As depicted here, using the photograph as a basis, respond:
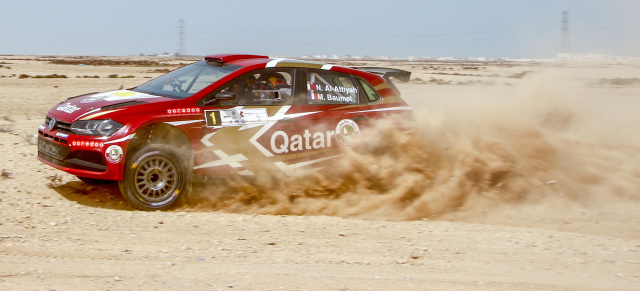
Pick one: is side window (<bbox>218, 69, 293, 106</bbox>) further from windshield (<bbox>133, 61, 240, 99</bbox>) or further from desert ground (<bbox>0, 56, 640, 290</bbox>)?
desert ground (<bbox>0, 56, 640, 290</bbox>)

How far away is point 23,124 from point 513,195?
9.37 meters

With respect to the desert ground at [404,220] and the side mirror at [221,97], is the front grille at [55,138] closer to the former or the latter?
the desert ground at [404,220]

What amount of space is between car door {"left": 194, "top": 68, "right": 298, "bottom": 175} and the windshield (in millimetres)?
265

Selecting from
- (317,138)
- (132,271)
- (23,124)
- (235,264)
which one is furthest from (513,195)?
(23,124)

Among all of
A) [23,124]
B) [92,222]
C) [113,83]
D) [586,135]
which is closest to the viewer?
[92,222]

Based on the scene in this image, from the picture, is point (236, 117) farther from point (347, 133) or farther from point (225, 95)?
point (347, 133)

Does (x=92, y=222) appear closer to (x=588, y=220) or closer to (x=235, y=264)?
(x=235, y=264)

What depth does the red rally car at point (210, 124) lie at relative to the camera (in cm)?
657

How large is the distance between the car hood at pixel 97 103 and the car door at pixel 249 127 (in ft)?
1.87

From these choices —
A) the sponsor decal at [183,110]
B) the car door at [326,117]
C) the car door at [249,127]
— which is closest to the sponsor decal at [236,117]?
the car door at [249,127]

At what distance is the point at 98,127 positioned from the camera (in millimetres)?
6520

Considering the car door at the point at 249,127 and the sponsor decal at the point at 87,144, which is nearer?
the sponsor decal at the point at 87,144

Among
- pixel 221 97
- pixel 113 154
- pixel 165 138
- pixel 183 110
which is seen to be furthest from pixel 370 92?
pixel 113 154

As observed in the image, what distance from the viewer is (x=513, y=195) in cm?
777
